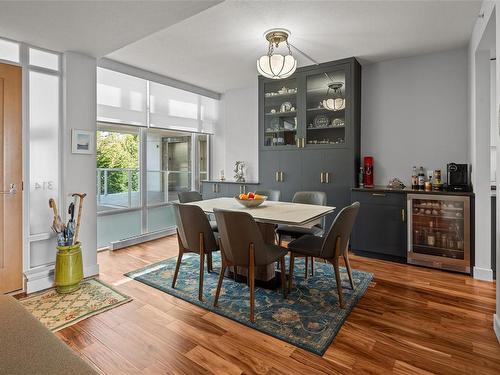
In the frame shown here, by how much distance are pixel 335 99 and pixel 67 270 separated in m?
3.95

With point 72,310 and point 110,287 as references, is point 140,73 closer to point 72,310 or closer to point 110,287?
point 110,287

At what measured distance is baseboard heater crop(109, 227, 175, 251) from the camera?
4336 millimetres

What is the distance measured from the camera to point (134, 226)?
4785 millimetres

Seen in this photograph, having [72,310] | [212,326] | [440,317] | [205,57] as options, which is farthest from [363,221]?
[72,310]

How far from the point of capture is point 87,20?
251 cm

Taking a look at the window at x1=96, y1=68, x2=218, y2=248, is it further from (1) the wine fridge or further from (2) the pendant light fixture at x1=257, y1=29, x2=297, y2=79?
(1) the wine fridge

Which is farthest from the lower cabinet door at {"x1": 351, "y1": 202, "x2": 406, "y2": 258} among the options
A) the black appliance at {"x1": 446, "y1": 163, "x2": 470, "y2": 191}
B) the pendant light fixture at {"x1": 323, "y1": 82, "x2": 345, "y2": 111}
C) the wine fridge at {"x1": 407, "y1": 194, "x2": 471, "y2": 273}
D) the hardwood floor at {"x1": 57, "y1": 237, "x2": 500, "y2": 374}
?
the pendant light fixture at {"x1": 323, "y1": 82, "x2": 345, "y2": 111}

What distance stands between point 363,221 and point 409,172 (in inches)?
40.1

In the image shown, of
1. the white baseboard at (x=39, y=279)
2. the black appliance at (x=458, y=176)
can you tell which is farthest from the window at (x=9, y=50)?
the black appliance at (x=458, y=176)

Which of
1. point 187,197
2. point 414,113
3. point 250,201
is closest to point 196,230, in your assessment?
point 250,201

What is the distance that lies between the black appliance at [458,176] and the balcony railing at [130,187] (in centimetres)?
426

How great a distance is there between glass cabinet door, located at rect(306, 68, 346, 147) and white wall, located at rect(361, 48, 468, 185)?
404 mm

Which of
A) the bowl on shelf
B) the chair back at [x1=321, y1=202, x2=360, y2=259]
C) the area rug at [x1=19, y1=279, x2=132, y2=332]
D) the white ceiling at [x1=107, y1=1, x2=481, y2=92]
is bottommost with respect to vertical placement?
the area rug at [x1=19, y1=279, x2=132, y2=332]

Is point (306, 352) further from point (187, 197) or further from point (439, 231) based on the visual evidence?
point (439, 231)
